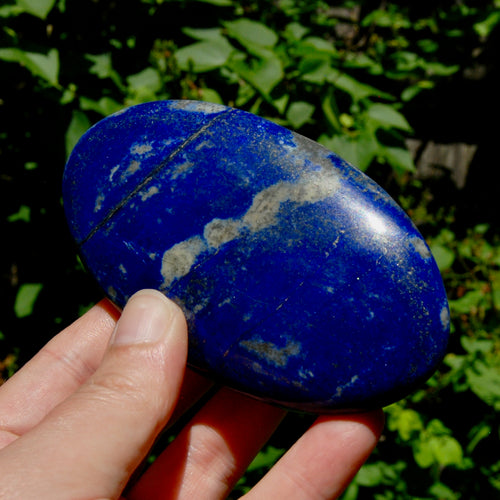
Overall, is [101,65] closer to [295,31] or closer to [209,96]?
[209,96]

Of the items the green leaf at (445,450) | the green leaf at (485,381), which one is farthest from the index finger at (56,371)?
the green leaf at (485,381)

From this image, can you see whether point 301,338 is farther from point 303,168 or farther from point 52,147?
point 52,147

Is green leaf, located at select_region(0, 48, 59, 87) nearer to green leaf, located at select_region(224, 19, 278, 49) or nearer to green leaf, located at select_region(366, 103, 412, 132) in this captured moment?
green leaf, located at select_region(224, 19, 278, 49)

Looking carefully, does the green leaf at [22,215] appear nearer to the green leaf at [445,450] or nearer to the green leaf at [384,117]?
the green leaf at [384,117]

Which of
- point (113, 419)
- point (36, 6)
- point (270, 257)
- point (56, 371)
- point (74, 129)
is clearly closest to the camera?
point (113, 419)

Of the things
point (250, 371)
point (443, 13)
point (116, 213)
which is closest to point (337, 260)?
point (250, 371)

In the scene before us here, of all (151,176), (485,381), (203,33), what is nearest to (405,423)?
(485,381)

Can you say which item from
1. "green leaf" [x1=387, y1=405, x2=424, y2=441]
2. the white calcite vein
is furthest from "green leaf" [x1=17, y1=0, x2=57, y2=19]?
"green leaf" [x1=387, y1=405, x2=424, y2=441]
